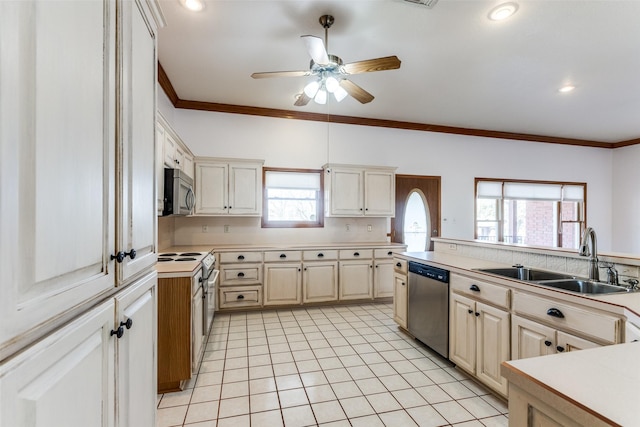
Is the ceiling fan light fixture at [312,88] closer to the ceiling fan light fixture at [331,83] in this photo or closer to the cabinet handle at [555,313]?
the ceiling fan light fixture at [331,83]

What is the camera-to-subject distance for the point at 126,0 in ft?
3.24

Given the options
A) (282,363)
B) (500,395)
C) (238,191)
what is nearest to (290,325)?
(282,363)

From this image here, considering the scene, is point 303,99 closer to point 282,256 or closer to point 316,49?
point 316,49

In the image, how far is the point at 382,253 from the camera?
441 cm

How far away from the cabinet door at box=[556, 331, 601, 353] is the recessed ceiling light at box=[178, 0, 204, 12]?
326cm

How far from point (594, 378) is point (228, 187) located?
3.90 meters

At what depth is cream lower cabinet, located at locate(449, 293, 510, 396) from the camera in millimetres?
2029

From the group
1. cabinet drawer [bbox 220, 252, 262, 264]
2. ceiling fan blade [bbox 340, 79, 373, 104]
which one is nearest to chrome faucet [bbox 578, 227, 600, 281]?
ceiling fan blade [bbox 340, 79, 373, 104]

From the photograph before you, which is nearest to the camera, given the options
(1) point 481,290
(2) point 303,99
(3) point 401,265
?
(1) point 481,290

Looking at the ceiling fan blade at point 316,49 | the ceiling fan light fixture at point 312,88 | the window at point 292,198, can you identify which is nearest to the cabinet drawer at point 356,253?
the window at point 292,198

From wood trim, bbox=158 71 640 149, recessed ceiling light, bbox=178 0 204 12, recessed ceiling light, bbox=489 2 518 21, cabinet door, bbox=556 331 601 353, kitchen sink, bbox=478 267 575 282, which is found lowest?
cabinet door, bbox=556 331 601 353

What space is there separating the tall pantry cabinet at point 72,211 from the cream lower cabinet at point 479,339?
2.14m

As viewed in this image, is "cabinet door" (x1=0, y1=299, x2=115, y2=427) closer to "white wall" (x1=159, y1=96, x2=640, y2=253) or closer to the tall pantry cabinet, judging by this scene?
the tall pantry cabinet

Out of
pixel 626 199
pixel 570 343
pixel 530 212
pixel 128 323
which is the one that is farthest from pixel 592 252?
pixel 626 199
